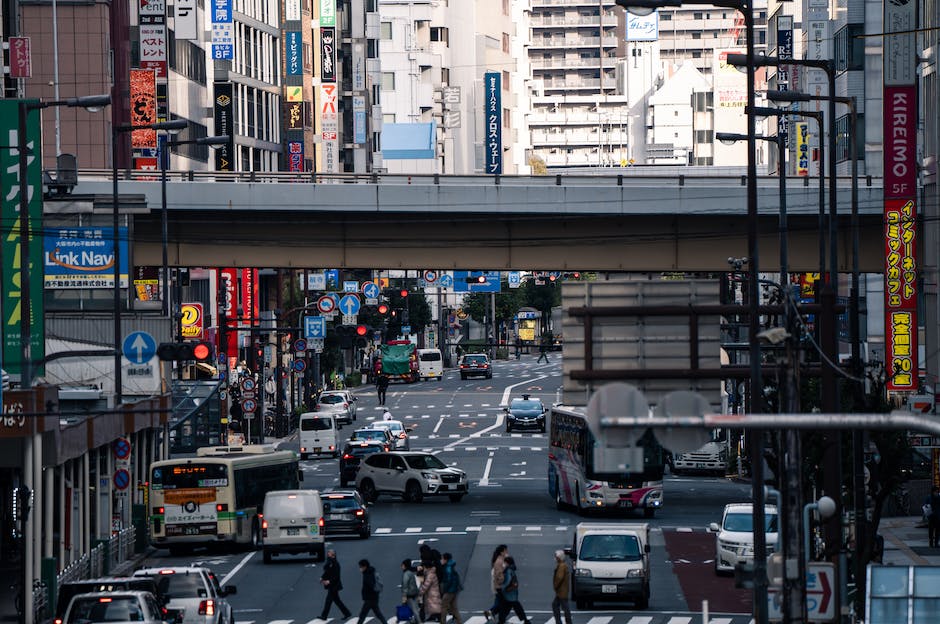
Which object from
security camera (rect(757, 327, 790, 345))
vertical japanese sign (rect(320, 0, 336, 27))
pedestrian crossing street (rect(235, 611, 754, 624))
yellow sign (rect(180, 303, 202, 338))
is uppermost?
vertical japanese sign (rect(320, 0, 336, 27))

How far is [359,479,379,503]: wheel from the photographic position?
60906mm

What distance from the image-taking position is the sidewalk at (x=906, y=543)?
43.5 metres

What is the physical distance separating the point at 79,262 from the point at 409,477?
1489cm

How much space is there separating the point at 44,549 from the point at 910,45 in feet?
91.3

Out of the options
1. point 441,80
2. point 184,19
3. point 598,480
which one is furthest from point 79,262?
point 441,80

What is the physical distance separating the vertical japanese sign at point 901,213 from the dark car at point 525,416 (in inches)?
1630

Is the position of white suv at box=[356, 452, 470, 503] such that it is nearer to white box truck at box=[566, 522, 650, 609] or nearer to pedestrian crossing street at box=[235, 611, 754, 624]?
white box truck at box=[566, 522, 650, 609]

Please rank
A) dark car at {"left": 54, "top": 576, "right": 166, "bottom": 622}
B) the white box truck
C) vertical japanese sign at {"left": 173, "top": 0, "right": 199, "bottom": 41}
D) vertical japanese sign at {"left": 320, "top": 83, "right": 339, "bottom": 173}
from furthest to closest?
vertical japanese sign at {"left": 320, "top": 83, "right": 339, "bottom": 173} → vertical japanese sign at {"left": 173, "top": 0, "right": 199, "bottom": 41} → the white box truck → dark car at {"left": 54, "top": 576, "right": 166, "bottom": 622}

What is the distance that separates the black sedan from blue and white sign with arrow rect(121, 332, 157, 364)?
24436 mm

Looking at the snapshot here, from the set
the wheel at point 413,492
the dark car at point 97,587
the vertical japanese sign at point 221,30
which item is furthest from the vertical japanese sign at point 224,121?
the dark car at point 97,587

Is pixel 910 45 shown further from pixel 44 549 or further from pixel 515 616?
pixel 44 549

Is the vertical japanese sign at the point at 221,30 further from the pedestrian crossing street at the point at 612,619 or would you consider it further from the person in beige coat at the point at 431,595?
the person in beige coat at the point at 431,595

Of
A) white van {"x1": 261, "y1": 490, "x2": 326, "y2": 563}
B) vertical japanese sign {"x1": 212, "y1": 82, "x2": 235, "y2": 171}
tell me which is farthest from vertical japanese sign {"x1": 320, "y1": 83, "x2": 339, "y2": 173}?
white van {"x1": 261, "y1": 490, "x2": 326, "y2": 563}

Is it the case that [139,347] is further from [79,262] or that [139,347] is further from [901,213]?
[901,213]
